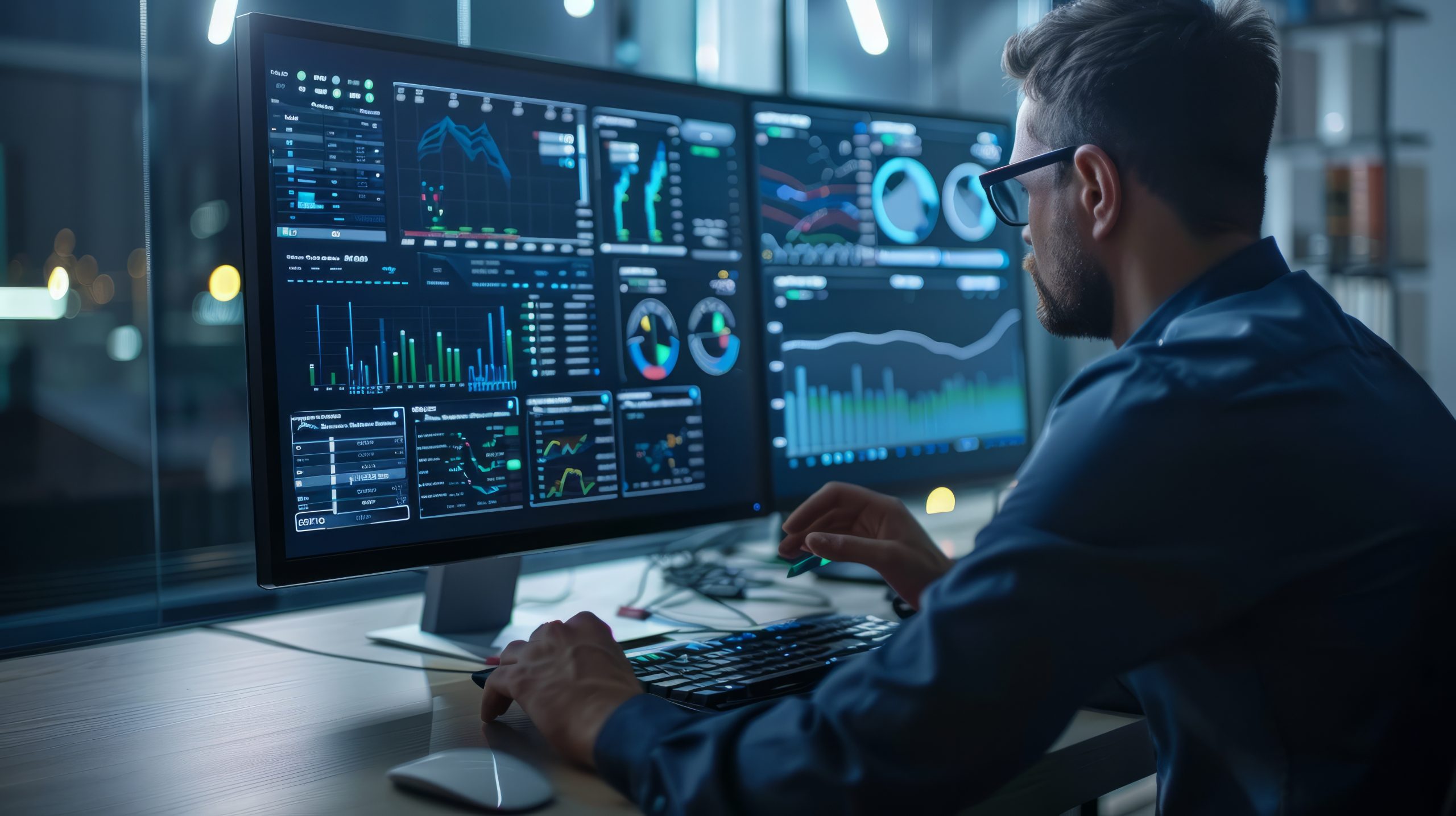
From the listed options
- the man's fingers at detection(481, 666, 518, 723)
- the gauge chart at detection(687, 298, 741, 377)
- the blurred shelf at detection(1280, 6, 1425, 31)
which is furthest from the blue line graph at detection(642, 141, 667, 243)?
the blurred shelf at detection(1280, 6, 1425, 31)

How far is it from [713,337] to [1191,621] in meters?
0.77

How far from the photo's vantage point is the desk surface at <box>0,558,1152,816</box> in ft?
2.43

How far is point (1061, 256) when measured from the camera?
941 millimetres

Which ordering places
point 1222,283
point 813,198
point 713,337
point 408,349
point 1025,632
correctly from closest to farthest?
1. point 1025,632
2. point 1222,283
3. point 408,349
4. point 713,337
5. point 813,198

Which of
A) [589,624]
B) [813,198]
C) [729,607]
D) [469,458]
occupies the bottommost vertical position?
[729,607]

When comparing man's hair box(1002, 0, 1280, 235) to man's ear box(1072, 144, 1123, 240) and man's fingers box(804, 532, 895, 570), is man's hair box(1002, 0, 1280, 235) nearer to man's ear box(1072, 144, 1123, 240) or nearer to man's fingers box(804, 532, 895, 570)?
man's ear box(1072, 144, 1123, 240)

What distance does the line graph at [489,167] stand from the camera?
1072 mm

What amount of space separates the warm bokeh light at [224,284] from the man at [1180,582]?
1.08m

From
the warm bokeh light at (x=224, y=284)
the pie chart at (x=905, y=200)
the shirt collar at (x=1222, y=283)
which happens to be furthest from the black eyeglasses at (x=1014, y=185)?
the warm bokeh light at (x=224, y=284)

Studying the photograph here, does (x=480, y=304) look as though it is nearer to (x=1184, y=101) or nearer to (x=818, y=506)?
(x=818, y=506)

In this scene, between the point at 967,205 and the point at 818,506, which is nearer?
the point at 818,506

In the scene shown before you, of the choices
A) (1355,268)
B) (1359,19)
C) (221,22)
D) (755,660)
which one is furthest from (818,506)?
(1359,19)

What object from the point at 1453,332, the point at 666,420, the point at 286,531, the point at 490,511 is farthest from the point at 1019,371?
the point at 1453,332

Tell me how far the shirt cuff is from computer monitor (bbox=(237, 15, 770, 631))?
0.39 m
